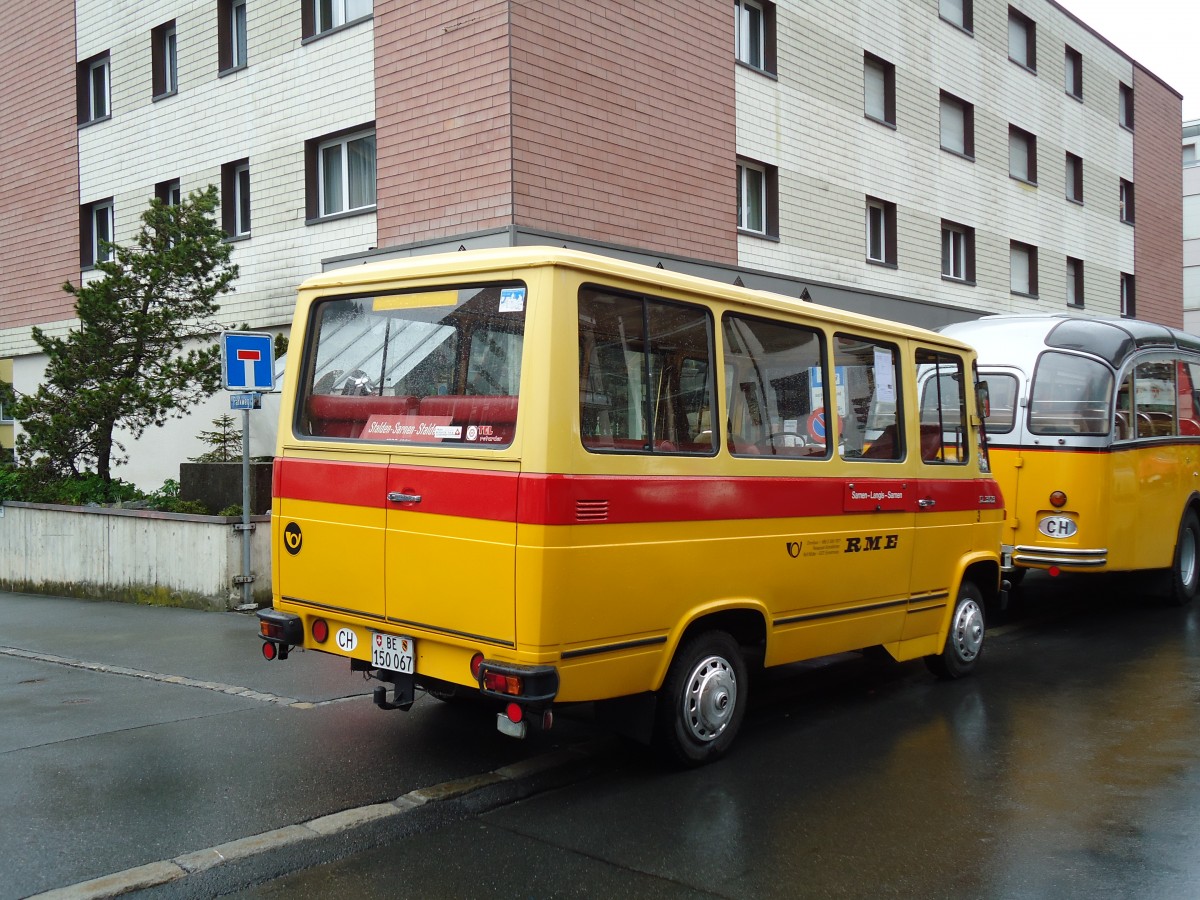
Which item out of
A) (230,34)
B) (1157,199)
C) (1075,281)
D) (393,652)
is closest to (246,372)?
(393,652)

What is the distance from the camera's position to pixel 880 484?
6.76m

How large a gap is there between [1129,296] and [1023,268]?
6.88 metres

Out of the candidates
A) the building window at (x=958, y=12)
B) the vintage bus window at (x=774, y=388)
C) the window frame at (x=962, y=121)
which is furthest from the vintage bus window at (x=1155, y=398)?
the building window at (x=958, y=12)

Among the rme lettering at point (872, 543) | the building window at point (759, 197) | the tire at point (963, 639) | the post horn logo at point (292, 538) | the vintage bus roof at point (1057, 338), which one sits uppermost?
the building window at point (759, 197)

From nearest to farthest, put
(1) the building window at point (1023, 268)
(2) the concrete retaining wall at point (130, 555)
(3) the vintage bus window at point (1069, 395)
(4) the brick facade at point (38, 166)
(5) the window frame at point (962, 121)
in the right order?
1. (3) the vintage bus window at point (1069, 395)
2. (2) the concrete retaining wall at point (130, 555)
3. (4) the brick facade at point (38, 166)
4. (5) the window frame at point (962, 121)
5. (1) the building window at point (1023, 268)

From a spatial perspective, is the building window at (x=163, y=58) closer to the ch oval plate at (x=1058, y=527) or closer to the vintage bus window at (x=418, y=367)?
the vintage bus window at (x=418, y=367)

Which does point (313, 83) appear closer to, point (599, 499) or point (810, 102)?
point (810, 102)

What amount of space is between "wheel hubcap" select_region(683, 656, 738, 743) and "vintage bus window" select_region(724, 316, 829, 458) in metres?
1.13

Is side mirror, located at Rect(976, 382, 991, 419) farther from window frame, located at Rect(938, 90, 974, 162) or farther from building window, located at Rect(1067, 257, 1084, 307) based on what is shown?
building window, located at Rect(1067, 257, 1084, 307)

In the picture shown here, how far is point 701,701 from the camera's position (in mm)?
5633

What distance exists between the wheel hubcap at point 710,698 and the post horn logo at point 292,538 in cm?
216

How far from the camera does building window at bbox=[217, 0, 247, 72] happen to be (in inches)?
712

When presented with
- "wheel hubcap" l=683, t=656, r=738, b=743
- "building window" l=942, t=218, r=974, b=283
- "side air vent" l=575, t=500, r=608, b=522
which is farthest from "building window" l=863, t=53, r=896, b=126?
"side air vent" l=575, t=500, r=608, b=522

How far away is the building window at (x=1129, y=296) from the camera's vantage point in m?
31.0
